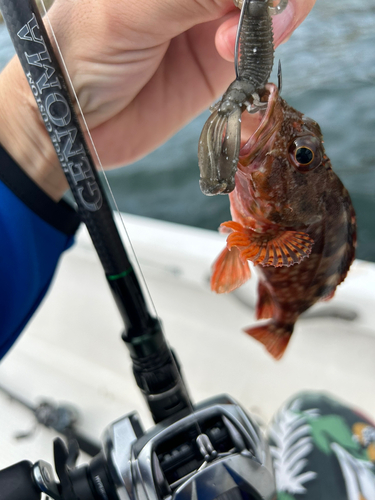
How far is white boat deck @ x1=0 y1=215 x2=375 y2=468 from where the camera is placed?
2.27 meters

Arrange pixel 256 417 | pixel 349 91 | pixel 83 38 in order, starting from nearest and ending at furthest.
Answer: pixel 83 38, pixel 256 417, pixel 349 91

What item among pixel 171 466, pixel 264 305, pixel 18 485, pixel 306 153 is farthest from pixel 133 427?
pixel 306 153

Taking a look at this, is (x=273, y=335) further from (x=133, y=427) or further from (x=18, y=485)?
(x=18, y=485)

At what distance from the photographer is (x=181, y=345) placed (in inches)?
108

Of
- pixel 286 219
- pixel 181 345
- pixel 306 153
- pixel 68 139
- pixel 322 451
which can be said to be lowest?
pixel 181 345

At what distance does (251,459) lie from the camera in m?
0.85

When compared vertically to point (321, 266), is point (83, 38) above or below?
above

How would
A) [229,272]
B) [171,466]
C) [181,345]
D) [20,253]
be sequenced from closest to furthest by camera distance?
1. [171,466]
2. [229,272]
3. [20,253]
4. [181,345]

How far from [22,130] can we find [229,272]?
844mm

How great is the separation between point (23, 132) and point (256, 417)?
1.83 meters

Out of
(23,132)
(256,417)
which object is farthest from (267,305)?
(256,417)

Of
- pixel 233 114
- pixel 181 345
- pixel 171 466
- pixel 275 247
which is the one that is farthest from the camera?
pixel 181 345

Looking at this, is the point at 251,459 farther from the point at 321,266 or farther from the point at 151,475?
the point at 321,266

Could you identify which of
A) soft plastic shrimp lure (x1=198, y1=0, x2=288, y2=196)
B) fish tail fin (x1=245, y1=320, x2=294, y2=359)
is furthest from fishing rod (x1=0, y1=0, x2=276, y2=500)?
soft plastic shrimp lure (x1=198, y1=0, x2=288, y2=196)
